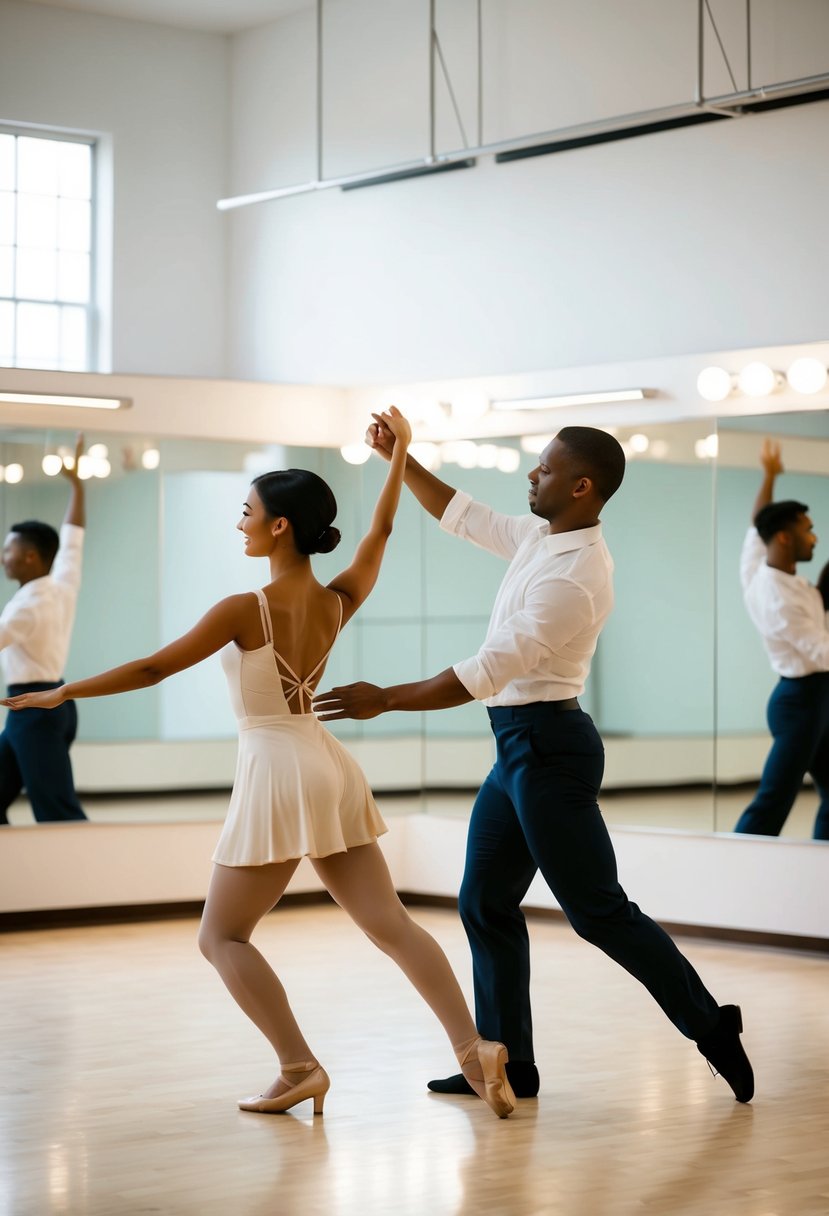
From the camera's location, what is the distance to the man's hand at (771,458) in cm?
670

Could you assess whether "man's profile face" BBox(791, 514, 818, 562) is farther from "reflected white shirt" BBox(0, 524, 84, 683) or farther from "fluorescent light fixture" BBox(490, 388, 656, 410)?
"reflected white shirt" BBox(0, 524, 84, 683)

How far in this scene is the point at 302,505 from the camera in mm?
4168

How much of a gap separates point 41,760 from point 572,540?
3.64 meters

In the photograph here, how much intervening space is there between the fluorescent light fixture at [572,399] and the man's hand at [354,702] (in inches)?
138

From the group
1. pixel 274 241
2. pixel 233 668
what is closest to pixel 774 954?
pixel 233 668

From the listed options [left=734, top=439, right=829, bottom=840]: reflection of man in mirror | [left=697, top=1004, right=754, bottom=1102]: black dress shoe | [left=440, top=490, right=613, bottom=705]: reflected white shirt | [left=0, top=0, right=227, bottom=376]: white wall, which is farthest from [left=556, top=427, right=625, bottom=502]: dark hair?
[left=0, top=0, right=227, bottom=376]: white wall

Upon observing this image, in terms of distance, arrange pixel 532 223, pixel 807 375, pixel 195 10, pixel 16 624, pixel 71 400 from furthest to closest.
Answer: pixel 195 10 → pixel 532 223 → pixel 71 400 → pixel 16 624 → pixel 807 375

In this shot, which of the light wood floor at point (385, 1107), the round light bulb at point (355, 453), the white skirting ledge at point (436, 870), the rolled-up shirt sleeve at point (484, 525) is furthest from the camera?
the round light bulb at point (355, 453)

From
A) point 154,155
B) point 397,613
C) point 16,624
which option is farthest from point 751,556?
point 154,155

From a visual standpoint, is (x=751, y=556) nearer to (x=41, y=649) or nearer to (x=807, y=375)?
(x=807, y=375)

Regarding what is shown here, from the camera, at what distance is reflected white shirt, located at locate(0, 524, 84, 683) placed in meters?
7.14


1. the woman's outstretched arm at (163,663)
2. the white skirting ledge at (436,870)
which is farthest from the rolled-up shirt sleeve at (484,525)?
the white skirting ledge at (436,870)

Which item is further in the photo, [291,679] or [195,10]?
[195,10]

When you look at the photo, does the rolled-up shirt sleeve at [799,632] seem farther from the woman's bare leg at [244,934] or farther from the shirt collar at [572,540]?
the woman's bare leg at [244,934]
